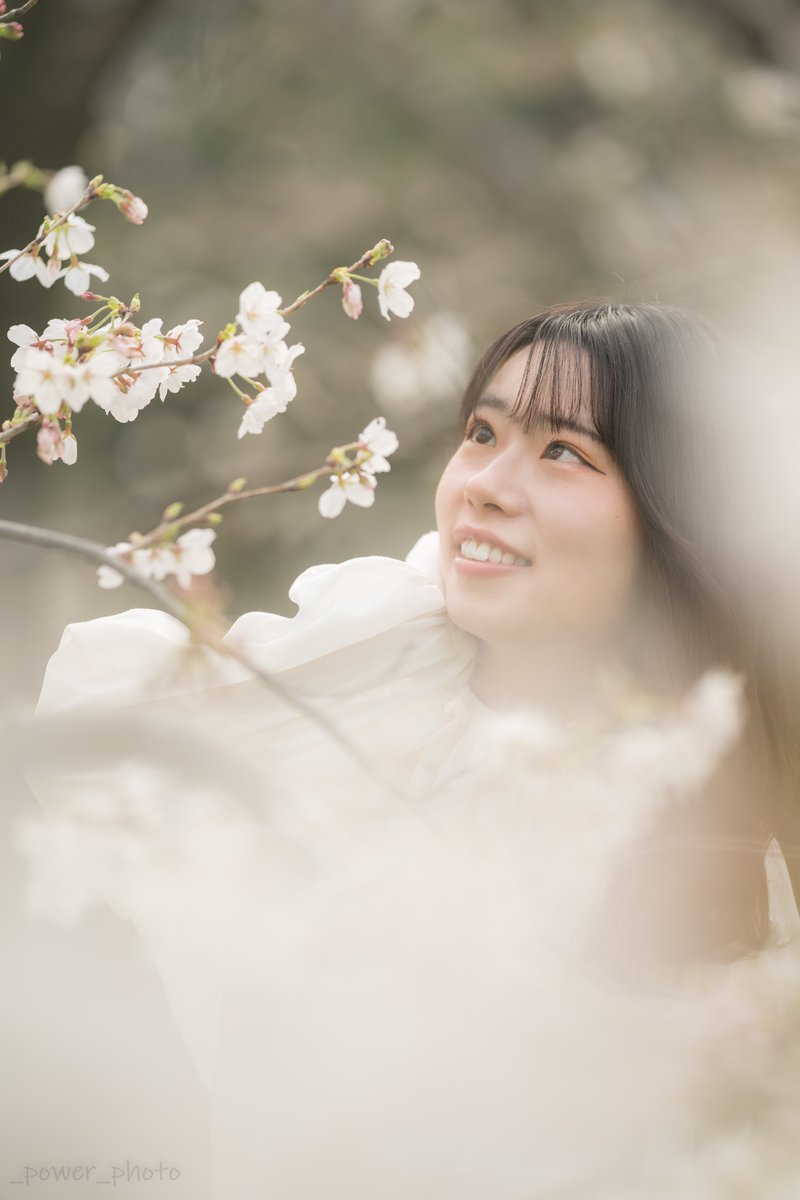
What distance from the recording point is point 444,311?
2.86 m

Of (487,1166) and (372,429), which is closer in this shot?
(372,429)

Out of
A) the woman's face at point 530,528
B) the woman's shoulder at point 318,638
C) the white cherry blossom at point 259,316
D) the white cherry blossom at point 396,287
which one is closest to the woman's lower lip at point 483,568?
the woman's face at point 530,528

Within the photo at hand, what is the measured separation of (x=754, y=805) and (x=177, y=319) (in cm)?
235

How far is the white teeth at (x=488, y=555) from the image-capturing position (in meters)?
1.15

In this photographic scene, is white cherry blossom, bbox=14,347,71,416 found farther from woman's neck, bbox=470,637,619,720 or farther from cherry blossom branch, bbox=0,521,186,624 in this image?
woman's neck, bbox=470,637,619,720

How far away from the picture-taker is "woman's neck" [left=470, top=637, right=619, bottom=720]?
123 centimetres

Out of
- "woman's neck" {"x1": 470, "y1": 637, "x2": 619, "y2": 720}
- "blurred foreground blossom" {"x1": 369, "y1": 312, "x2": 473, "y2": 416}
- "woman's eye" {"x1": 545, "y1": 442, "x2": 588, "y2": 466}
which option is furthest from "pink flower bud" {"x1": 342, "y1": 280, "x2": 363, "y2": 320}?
"blurred foreground blossom" {"x1": 369, "y1": 312, "x2": 473, "y2": 416}

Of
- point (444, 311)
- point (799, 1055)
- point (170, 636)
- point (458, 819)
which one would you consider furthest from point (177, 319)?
point (799, 1055)

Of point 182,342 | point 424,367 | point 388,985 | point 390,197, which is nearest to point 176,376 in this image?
point 182,342

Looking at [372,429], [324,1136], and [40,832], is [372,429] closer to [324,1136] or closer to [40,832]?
[40,832]

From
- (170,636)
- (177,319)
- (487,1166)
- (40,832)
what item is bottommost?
(487,1166)

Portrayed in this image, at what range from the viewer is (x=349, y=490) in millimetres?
726

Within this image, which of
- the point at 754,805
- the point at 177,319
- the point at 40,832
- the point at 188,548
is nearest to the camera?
the point at 188,548

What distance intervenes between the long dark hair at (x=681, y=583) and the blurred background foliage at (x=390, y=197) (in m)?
1.30
